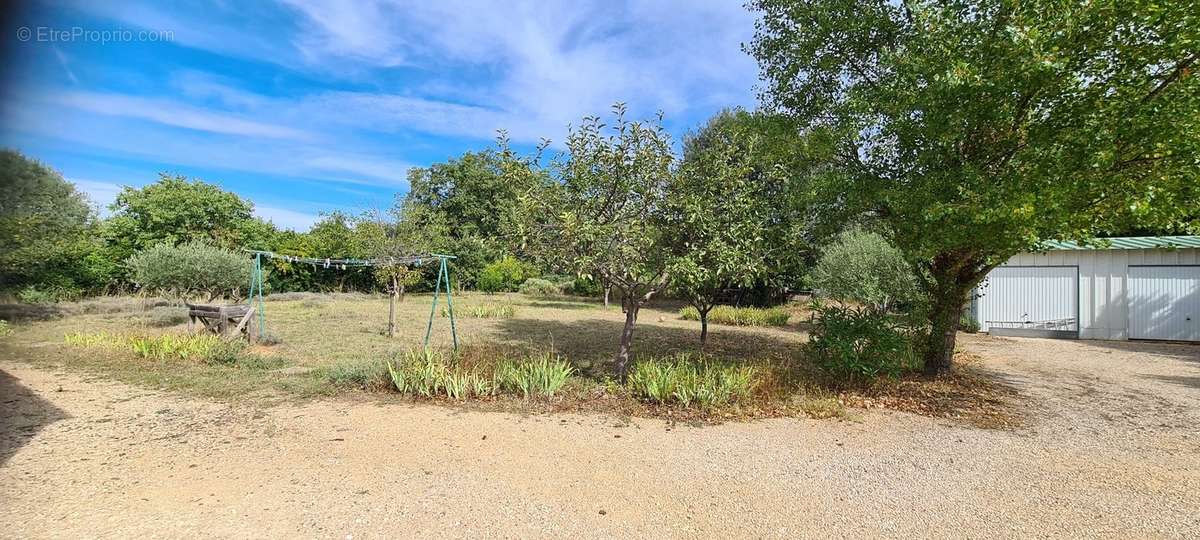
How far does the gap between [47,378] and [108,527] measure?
600 centimetres

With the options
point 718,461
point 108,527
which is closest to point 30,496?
point 108,527

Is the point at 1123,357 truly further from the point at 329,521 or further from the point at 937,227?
the point at 329,521

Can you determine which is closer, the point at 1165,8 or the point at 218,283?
the point at 1165,8

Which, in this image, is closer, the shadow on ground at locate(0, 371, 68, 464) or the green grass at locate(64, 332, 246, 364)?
the shadow on ground at locate(0, 371, 68, 464)

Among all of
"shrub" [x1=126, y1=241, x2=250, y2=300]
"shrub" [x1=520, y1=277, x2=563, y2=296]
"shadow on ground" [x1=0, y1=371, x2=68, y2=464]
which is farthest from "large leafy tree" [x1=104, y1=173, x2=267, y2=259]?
"shadow on ground" [x1=0, y1=371, x2=68, y2=464]

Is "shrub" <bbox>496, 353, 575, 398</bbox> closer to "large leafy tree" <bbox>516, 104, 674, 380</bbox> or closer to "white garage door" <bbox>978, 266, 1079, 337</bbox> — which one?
"large leafy tree" <bbox>516, 104, 674, 380</bbox>

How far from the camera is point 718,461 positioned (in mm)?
4512

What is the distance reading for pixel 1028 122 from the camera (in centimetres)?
605

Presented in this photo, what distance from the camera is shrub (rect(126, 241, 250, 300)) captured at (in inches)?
629

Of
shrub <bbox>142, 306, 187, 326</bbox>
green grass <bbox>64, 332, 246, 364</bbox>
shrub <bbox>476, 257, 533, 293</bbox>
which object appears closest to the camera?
green grass <bbox>64, 332, 246, 364</bbox>

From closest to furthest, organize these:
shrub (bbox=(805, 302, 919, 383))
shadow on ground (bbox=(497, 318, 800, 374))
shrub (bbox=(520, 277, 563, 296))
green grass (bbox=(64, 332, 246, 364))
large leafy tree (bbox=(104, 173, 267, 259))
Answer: shrub (bbox=(805, 302, 919, 383)) → green grass (bbox=(64, 332, 246, 364)) → shadow on ground (bbox=(497, 318, 800, 374)) → large leafy tree (bbox=(104, 173, 267, 259)) → shrub (bbox=(520, 277, 563, 296))

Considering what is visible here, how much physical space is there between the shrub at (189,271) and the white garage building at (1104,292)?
2002 centimetres

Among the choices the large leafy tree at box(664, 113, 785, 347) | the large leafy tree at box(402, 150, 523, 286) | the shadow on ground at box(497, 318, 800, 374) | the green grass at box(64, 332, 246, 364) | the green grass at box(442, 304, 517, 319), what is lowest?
the green grass at box(64, 332, 246, 364)

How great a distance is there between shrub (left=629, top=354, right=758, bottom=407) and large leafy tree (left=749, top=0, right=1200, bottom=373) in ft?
7.97
